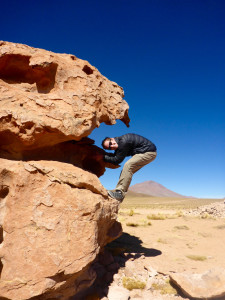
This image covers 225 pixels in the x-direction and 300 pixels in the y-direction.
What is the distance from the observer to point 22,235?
373 centimetres

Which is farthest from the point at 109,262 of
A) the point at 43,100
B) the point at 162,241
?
the point at 43,100

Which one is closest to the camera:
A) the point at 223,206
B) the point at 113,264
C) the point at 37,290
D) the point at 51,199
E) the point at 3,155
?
the point at 37,290

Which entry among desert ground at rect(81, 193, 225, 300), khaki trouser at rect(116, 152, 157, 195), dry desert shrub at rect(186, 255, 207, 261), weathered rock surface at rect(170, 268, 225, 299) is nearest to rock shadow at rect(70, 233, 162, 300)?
desert ground at rect(81, 193, 225, 300)

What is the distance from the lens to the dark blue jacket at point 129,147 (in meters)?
5.75

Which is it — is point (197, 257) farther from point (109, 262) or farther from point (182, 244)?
point (109, 262)

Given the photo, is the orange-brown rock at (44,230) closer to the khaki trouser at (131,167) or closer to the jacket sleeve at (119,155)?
the khaki trouser at (131,167)

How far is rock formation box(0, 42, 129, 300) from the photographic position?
3650mm

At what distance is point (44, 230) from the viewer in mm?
3785

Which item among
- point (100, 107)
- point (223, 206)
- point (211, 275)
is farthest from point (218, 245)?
point (223, 206)

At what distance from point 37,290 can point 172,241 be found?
690cm

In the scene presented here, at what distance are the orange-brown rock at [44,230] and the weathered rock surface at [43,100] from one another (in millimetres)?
778

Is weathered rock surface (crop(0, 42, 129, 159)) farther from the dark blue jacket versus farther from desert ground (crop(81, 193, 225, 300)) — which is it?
desert ground (crop(81, 193, 225, 300))

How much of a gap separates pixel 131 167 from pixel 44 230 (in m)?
2.69

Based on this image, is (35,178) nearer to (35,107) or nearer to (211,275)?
(35,107)
